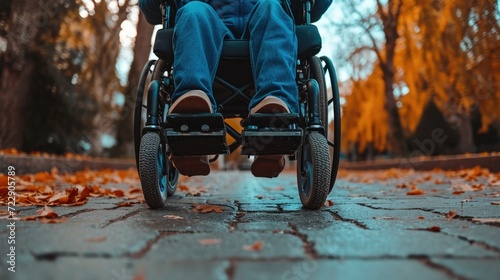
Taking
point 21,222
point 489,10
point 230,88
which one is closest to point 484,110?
point 489,10

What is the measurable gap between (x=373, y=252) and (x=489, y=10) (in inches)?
225

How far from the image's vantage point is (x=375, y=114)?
13.9 m

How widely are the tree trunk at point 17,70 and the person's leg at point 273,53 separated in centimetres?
429

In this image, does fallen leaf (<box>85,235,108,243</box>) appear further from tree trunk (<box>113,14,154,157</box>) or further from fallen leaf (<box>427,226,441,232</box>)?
tree trunk (<box>113,14,154,157</box>)

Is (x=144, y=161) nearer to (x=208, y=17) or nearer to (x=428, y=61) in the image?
(x=208, y=17)

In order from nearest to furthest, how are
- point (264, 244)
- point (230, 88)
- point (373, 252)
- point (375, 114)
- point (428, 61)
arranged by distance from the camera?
point (373, 252) < point (264, 244) < point (230, 88) < point (428, 61) < point (375, 114)

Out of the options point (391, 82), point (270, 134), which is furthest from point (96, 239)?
point (391, 82)

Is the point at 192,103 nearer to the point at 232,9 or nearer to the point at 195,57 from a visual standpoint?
the point at 195,57

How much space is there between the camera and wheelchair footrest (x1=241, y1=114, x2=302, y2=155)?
1991 mm

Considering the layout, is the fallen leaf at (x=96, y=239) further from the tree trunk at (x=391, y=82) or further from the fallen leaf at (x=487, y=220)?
the tree trunk at (x=391, y=82)

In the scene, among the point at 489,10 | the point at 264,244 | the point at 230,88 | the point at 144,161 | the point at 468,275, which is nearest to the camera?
the point at 468,275

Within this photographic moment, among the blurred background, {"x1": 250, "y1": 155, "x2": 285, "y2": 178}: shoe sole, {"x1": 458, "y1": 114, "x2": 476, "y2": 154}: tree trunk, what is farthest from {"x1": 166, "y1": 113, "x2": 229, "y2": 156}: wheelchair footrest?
{"x1": 458, "y1": 114, "x2": 476, "y2": 154}: tree trunk

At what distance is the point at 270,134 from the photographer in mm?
1979

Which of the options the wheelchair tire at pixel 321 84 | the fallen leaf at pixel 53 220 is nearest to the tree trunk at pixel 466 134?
the wheelchair tire at pixel 321 84
